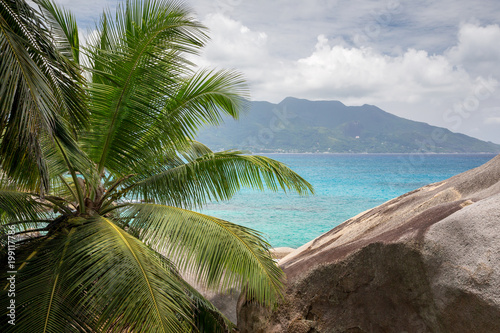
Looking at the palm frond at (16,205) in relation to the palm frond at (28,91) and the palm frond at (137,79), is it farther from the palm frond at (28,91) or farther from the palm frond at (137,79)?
the palm frond at (137,79)

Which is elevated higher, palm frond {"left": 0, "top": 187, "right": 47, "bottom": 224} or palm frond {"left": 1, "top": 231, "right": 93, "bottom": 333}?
palm frond {"left": 0, "top": 187, "right": 47, "bottom": 224}

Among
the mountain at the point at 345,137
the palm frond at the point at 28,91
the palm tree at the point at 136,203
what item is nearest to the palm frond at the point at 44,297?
the palm tree at the point at 136,203

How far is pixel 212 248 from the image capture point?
3992mm

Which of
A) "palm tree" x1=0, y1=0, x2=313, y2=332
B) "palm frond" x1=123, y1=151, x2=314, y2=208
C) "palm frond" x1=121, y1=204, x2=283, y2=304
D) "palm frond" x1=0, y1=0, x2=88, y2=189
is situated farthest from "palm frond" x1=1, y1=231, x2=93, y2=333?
"palm frond" x1=123, y1=151, x2=314, y2=208

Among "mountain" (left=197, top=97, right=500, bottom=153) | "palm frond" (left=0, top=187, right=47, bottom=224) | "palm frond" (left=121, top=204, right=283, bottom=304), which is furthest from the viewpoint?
"mountain" (left=197, top=97, right=500, bottom=153)

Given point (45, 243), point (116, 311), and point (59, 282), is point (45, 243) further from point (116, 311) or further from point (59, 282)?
point (116, 311)

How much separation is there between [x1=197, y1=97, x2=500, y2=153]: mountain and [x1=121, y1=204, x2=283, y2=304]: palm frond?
9152cm

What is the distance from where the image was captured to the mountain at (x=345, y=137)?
108375mm

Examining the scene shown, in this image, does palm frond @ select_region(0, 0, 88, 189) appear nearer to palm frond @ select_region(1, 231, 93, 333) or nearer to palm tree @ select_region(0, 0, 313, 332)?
palm tree @ select_region(0, 0, 313, 332)

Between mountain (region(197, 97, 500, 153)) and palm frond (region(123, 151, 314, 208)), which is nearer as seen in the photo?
palm frond (region(123, 151, 314, 208))

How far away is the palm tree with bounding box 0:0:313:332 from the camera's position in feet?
10.9

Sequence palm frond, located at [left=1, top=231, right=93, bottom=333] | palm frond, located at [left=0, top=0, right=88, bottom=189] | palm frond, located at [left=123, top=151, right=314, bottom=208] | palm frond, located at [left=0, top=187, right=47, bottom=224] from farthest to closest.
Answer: palm frond, located at [left=123, top=151, right=314, bottom=208] < palm frond, located at [left=0, top=187, right=47, bottom=224] < palm frond, located at [left=1, top=231, right=93, bottom=333] < palm frond, located at [left=0, top=0, right=88, bottom=189]

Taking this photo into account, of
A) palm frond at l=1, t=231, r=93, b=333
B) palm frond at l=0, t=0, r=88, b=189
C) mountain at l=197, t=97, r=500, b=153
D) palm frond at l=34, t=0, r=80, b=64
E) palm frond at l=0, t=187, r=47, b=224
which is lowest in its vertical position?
palm frond at l=1, t=231, r=93, b=333

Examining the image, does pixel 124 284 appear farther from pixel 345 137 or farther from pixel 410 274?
pixel 345 137
